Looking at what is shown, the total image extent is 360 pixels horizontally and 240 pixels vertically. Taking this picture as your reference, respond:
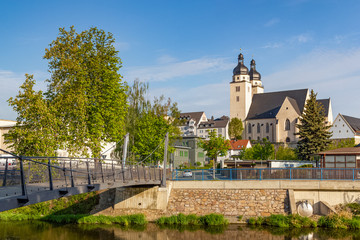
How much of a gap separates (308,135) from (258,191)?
27240 mm

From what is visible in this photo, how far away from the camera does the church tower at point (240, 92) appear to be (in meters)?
121

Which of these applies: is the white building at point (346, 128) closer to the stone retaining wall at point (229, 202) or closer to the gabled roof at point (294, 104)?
the gabled roof at point (294, 104)

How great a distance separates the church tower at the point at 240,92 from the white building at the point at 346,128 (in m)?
26.5

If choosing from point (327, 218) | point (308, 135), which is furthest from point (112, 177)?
point (308, 135)

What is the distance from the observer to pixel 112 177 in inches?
911

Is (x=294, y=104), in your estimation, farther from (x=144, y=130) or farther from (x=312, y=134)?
(x=144, y=130)

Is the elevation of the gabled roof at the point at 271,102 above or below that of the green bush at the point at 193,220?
above

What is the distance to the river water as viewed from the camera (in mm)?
25719

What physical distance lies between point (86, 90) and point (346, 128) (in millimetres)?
77477

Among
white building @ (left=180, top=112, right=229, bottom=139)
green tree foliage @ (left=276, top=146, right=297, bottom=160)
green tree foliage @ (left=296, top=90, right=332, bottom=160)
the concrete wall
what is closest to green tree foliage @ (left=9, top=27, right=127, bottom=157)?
the concrete wall

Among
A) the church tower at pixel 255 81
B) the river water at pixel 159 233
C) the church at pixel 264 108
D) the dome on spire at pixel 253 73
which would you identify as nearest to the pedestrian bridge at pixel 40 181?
the river water at pixel 159 233

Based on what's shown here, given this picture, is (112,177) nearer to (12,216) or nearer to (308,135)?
(12,216)

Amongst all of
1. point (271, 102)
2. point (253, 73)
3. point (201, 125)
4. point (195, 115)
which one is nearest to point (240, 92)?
point (271, 102)

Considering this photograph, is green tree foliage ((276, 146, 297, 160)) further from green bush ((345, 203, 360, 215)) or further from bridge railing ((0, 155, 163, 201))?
bridge railing ((0, 155, 163, 201))
